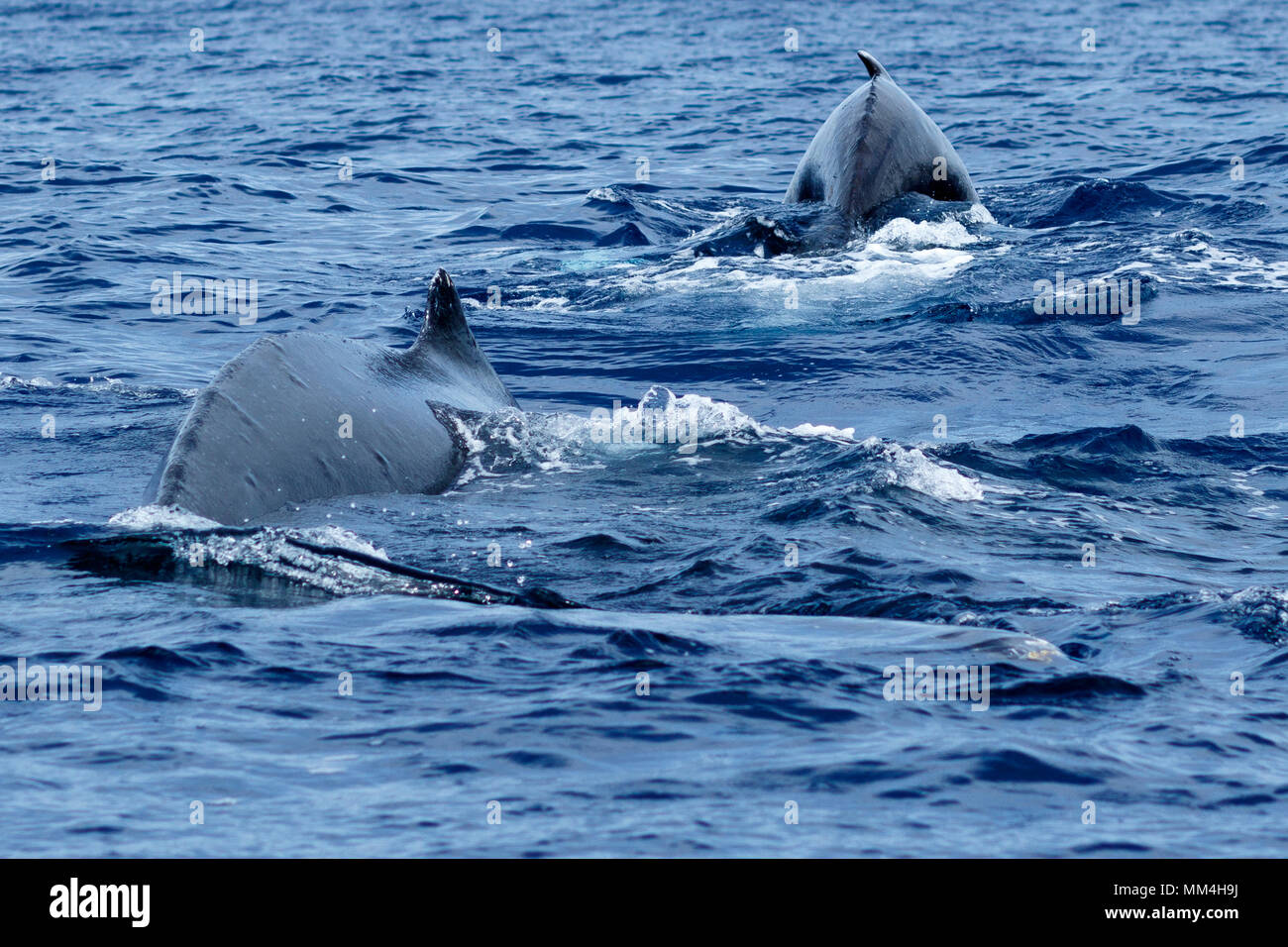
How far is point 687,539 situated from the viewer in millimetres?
8859

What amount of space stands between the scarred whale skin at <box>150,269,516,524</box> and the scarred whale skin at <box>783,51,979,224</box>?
26.3 ft

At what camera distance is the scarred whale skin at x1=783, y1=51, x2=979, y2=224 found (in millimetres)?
17094

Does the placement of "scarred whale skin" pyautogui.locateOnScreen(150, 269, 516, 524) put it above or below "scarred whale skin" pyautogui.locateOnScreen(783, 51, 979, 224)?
below

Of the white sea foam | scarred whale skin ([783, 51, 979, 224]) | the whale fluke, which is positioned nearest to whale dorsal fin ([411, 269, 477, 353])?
the whale fluke

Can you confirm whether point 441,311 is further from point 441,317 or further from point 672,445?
point 672,445

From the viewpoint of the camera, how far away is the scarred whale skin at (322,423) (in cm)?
741

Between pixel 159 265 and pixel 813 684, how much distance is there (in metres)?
14.6

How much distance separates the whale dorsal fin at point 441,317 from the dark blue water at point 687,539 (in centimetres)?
59

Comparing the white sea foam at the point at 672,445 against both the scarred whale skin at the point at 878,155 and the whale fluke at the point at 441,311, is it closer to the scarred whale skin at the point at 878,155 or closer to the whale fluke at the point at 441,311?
the whale fluke at the point at 441,311

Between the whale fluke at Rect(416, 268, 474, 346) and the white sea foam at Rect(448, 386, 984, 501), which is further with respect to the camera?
the whale fluke at Rect(416, 268, 474, 346)

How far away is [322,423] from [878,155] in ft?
33.4

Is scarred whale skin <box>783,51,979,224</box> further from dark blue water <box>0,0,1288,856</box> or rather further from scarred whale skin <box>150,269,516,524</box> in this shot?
scarred whale skin <box>150,269,516,524</box>

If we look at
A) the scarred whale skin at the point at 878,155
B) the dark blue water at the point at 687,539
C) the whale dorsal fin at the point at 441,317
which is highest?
the scarred whale skin at the point at 878,155

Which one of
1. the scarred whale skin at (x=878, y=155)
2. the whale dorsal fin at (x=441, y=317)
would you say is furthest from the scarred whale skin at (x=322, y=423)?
the scarred whale skin at (x=878, y=155)
